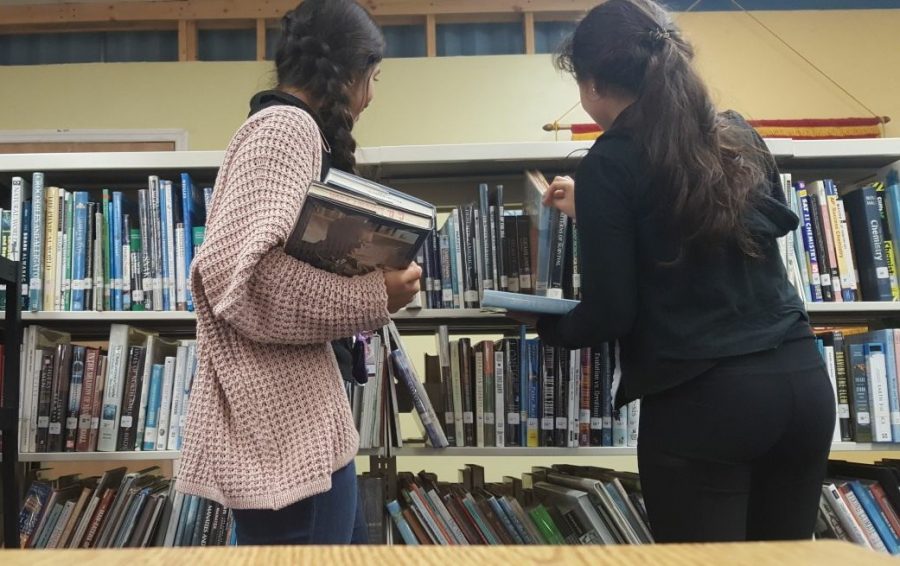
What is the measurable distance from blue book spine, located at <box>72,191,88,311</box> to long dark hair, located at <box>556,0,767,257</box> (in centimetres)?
124

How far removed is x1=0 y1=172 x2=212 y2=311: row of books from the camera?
5.46 ft

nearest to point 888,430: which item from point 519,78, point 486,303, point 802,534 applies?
point 802,534

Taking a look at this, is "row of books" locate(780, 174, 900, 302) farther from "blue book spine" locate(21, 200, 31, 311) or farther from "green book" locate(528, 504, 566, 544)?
"blue book spine" locate(21, 200, 31, 311)

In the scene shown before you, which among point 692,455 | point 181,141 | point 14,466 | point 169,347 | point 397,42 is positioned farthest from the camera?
point 397,42

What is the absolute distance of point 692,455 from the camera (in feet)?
3.21

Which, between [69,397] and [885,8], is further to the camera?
[885,8]

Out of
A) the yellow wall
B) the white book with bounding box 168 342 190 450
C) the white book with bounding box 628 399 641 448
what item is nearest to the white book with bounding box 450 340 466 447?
the white book with bounding box 628 399 641 448

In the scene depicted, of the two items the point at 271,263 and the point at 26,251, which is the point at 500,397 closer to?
the point at 271,263

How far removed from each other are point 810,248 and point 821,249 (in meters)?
0.03

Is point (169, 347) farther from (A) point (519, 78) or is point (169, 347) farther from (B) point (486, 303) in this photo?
(A) point (519, 78)

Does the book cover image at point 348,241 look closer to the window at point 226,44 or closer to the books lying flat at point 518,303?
the books lying flat at point 518,303

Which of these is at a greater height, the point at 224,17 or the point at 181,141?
the point at 224,17

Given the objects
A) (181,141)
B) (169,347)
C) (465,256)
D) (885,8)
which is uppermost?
(885,8)

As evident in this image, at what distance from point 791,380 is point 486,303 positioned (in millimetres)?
502
